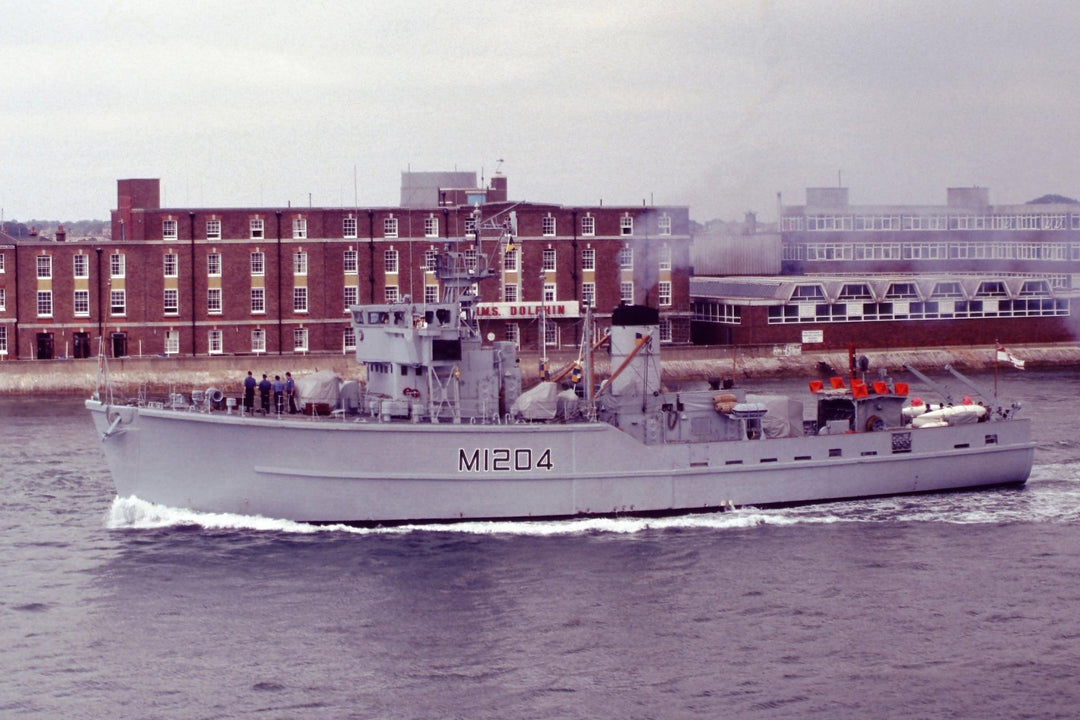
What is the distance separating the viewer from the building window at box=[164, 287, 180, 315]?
247 ft

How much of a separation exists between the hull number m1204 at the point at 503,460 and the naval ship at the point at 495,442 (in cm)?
3

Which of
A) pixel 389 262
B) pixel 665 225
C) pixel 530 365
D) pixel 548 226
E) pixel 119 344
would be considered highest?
pixel 665 225

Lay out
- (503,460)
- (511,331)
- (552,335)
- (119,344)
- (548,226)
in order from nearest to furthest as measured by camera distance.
Answer: (503,460)
(119,344)
(511,331)
(552,335)
(548,226)

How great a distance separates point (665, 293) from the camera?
267 feet

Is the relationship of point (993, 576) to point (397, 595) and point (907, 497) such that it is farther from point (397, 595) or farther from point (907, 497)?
point (397, 595)

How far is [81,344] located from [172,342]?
4.52 meters

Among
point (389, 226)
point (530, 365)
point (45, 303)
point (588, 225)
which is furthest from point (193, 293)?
point (588, 225)

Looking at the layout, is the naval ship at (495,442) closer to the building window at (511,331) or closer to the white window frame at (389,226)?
the building window at (511,331)

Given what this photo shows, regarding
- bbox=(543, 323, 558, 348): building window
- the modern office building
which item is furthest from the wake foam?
the modern office building

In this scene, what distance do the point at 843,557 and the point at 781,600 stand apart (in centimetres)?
403

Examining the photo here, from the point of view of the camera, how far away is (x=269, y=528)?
35.1 meters

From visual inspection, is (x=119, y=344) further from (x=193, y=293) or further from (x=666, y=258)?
(x=666, y=258)

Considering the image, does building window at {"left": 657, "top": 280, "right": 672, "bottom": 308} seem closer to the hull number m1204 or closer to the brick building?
the brick building

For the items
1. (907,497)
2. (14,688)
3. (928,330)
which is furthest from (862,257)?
(14,688)
